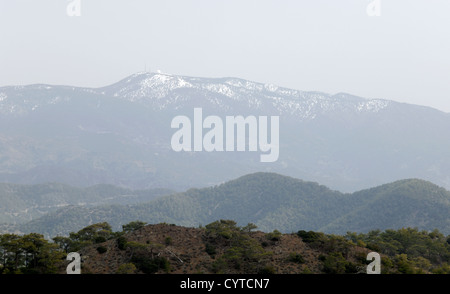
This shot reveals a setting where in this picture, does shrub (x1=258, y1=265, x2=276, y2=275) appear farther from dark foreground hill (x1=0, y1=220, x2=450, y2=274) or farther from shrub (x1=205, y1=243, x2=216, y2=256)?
shrub (x1=205, y1=243, x2=216, y2=256)

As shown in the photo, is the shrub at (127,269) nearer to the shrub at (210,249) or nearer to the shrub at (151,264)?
the shrub at (151,264)

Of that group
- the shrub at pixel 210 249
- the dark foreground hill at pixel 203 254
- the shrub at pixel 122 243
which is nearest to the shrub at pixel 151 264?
the dark foreground hill at pixel 203 254

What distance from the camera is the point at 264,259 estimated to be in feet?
239

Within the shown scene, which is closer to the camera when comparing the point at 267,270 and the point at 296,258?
the point at 267,270

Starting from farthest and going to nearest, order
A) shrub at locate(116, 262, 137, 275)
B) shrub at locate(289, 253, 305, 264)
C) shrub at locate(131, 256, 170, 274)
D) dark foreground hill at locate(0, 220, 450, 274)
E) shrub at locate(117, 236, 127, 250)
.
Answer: shrub at locate(117, 236, 127, 250)
shrub at locate(289, 253, 305, 264)
dark foreground hill at locate(0, 220, 450, 274)
shrub at locate(131, 256, 170, 274)
shrub at locate(116, 262, 137, 275)

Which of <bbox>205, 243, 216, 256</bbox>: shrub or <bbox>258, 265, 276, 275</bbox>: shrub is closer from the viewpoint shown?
<bbox>258, 265, 276, 275</bbox>: shrub

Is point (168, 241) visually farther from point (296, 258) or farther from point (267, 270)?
point (296, 258)

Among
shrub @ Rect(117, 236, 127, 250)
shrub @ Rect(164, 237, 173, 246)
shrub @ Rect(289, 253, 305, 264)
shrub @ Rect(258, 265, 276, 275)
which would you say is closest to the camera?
shrub @ Rect(258, 265, 276, 275)

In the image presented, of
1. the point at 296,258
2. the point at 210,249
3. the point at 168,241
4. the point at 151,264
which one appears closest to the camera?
the point at 151,264

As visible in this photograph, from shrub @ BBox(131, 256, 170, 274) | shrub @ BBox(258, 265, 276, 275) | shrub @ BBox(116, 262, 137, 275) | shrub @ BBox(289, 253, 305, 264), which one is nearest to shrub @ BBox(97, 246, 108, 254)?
shrub @ BBox(131, 256, 170, 274)

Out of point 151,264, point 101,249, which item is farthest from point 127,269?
point 101,249

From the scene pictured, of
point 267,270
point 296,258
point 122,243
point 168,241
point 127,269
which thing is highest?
point 122,243
